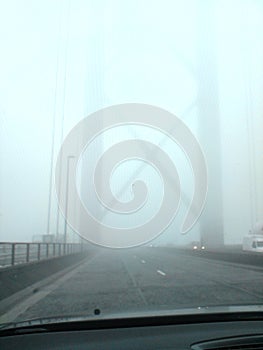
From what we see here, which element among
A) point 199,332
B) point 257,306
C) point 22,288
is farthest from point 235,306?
point 22,288

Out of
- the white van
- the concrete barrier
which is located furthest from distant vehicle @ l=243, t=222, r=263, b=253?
the concrete barrier

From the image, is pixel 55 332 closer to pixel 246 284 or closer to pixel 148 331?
pixel 148 331

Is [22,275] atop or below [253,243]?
below

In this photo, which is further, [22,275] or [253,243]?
[253,243]

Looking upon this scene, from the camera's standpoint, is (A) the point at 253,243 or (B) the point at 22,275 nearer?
(B) the point at 22,275

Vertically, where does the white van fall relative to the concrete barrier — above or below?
above

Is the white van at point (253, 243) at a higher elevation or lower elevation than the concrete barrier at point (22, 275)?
higher

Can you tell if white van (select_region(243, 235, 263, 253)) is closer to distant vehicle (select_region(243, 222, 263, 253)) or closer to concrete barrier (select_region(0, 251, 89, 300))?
distant vehicle (select_region(243, 222, 263, 253))

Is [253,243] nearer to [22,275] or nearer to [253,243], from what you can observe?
[253,243]

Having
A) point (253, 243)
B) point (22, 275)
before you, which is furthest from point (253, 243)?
point (22, 275)

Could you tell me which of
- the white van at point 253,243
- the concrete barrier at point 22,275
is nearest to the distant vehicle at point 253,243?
the white van at point 253,243

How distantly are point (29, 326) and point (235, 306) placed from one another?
5.92 ft

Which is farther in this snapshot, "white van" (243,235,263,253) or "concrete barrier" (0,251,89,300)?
"white van" (243,235,263,253)

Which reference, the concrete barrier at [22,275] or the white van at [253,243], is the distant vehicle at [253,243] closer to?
the white van at [253,243]
